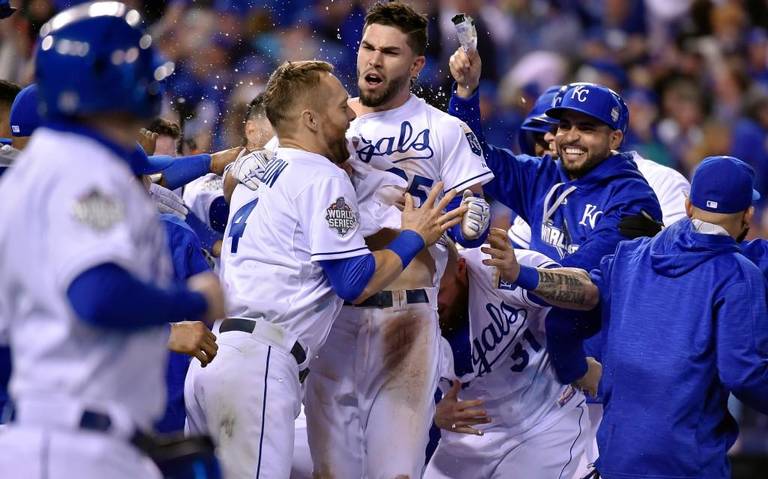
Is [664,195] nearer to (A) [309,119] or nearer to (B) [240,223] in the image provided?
(A) [309,119]

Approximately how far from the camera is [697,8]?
1184cm

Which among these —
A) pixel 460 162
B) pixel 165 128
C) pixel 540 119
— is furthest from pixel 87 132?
pixel 540 119

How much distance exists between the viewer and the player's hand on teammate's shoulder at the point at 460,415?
5.52 m

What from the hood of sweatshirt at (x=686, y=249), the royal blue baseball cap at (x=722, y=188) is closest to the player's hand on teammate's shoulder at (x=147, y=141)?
the hood of sweatshirt at (x=686, y=249)

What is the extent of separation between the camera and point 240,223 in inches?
186

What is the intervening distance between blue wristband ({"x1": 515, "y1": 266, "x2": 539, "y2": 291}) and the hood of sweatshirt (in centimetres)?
58

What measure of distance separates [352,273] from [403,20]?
58.9 inches

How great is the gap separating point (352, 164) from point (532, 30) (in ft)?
22.3

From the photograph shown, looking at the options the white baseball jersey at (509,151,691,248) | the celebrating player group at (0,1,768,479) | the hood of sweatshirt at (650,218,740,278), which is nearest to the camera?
the celebrating player group at (0,1,768,479)

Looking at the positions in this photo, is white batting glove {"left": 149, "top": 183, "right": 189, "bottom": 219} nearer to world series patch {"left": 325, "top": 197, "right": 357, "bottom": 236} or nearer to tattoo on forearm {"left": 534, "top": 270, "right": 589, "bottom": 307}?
world series patch {"left": 325, "top": 197, "right": 357, "bottom": 236}

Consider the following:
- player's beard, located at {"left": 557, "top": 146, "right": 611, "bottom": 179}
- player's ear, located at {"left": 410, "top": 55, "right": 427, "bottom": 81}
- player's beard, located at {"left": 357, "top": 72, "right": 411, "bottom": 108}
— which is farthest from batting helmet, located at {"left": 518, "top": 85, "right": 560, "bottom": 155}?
player's beard, located at {"left": 357, "top": 72, "right": 411, "bottom": 108}

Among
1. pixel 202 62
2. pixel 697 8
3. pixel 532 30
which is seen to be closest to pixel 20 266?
pixel 202 62

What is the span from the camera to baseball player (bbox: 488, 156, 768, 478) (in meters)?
4.26

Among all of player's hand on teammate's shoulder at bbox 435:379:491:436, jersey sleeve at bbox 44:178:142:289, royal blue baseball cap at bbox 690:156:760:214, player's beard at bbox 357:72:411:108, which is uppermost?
jersey sleeve at bbox 44:178:142:289
